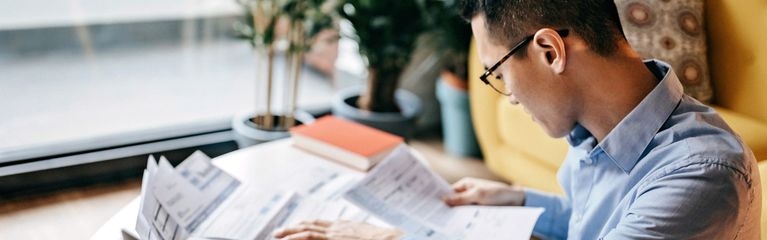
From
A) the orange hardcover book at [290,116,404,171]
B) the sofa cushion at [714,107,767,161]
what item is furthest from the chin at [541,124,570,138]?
the sofa cushion at [714,107,767,161]

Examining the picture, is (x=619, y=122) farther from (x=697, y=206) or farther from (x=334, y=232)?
(x=334, y=232)

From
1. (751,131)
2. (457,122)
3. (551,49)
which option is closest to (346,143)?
(551,49)

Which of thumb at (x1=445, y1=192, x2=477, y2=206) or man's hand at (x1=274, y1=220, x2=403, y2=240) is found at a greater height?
man's hand at (x1=274, y1=220, x2=403, y2=240)

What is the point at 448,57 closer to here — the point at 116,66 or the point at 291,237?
the point at 116,66

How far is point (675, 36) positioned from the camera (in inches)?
73.5

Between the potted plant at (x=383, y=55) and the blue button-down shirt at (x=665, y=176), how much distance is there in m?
1.18

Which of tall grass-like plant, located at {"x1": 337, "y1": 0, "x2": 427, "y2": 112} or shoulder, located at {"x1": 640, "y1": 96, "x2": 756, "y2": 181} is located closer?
shoulder, located at {"x1": 640, "y1": 96, "x2": 756, "y2": 181}

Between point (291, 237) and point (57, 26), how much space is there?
5.70ft

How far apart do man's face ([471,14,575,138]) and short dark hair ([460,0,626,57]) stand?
23 mm

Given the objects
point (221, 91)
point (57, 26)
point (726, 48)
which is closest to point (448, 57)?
point (221, 91)

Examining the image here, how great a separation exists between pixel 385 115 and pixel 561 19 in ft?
4.80

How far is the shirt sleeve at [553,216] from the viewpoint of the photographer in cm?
129

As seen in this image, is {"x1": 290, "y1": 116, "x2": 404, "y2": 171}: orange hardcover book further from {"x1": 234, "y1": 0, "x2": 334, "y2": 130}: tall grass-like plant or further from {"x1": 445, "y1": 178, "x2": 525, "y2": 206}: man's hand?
{"x1": 234, "y1": 0, "x2": 334, "y2": 130}: tall grass-like plant

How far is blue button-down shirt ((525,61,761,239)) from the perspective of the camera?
858 millimetres
